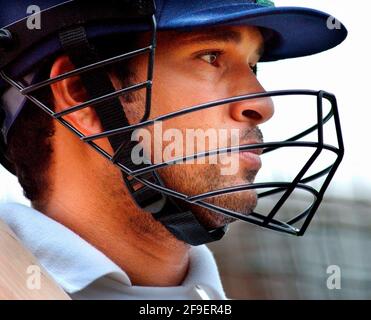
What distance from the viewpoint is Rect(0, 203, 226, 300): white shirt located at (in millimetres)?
1414

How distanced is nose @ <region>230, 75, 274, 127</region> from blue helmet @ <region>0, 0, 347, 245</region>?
0.07 meters

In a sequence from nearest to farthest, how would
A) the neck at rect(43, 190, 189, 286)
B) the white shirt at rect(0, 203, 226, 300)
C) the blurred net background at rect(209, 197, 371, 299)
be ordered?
the white shirt at rect(0, 203, 226, 300) < the neck at rect(43, 190, 189, 286) < the blurred net background at rect(209, 197, 371, 299)

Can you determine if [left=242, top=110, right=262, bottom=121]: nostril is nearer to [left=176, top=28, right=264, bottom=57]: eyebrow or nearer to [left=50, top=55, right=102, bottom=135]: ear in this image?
[left=176, top=28, right=264, bottom=57]: eyebrow

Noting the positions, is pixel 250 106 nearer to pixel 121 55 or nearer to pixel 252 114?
pixel 252 114

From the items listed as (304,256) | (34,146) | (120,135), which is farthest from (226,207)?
(304,256)

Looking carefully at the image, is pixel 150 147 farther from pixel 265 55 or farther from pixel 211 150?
pixel 265 55

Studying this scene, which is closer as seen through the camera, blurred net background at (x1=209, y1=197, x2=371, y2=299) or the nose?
the nose

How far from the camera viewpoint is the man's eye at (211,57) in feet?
4.97

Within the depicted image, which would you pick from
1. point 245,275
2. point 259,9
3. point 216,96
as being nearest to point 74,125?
point 216,96

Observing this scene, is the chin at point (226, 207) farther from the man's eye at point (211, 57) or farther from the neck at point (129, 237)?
the man's eye at point (211, 57)

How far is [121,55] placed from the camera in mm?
1412

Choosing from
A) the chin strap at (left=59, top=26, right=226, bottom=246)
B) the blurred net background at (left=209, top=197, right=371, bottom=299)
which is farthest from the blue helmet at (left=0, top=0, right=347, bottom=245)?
the blurred net background at (left=209, top=197, right=371, bottom=299)
